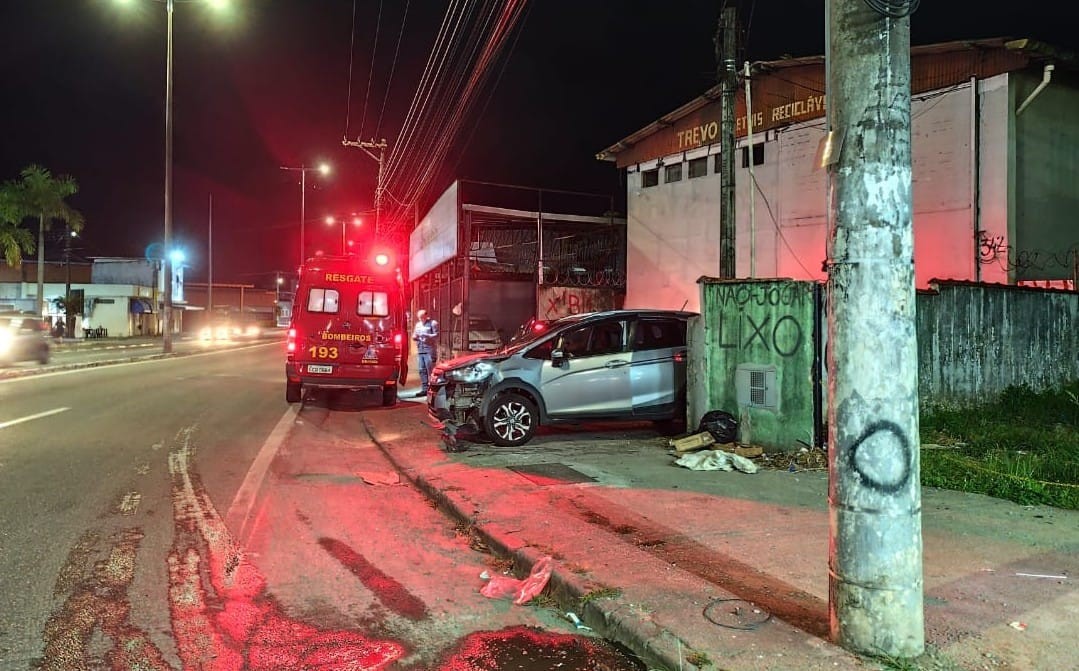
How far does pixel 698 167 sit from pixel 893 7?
1862 cm

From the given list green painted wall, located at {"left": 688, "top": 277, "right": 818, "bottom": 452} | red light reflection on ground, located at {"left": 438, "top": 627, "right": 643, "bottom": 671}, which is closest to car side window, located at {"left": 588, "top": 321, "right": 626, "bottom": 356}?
green painted wall, located at {"left": 688, "top": 277, "right": 818, "bottom": 452}

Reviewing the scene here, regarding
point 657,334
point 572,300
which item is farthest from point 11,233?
point 657,334

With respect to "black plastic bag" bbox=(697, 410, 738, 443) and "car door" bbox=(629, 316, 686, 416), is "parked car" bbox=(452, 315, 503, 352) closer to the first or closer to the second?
"car door" bbox=(629, 316, 686, 416)

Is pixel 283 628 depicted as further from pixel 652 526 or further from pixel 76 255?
pixel 76 255

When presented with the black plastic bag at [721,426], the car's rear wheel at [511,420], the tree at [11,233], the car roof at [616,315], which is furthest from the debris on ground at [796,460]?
the tree at [11,233]

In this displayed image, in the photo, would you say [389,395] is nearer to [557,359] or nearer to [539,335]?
[539,335]

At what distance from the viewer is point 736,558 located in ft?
16.5

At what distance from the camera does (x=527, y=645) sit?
392 centimetres

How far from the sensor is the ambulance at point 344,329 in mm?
13297

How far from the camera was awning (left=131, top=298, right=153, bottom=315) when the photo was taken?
52.9 metres

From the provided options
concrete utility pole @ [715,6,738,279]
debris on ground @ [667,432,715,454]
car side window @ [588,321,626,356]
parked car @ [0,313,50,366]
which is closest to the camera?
debris on ground @ [667,432,715,454]

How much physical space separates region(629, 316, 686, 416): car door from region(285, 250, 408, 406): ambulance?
5.41 meters

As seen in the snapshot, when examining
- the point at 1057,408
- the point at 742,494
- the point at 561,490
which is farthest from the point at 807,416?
the point at 1057,408

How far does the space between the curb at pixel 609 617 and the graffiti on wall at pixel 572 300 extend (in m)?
19.3
